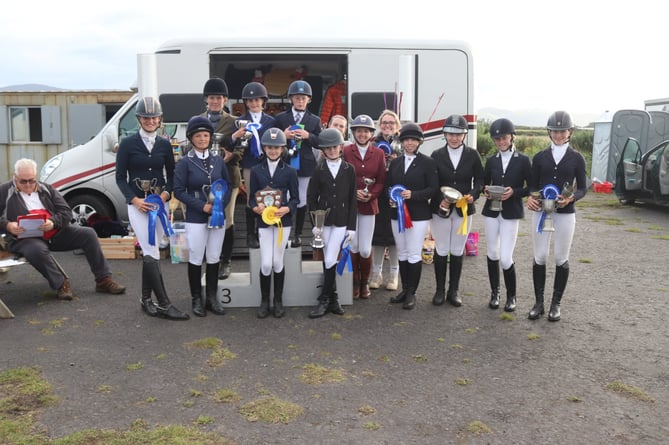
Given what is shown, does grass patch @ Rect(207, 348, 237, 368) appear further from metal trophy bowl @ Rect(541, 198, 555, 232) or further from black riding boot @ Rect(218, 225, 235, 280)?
metal trophy bowl @ Rect(541, 198, 555, 232)

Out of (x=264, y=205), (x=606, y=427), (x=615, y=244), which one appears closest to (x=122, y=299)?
(x=264, y=205)

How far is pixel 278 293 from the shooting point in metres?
5.68

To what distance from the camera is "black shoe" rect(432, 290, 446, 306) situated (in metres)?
6.01

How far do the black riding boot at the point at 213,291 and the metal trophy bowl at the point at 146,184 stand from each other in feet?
2.86

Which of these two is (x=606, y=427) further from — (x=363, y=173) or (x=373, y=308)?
(x=363, y=173)

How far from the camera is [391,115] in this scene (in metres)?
6.32

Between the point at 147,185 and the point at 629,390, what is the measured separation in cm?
414

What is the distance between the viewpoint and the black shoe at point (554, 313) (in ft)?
18.1

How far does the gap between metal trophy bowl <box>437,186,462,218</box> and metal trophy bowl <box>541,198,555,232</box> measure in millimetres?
756

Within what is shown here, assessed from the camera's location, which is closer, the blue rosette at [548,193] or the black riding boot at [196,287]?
the blue rosette at [548,193]

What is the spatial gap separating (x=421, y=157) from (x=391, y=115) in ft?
2.55

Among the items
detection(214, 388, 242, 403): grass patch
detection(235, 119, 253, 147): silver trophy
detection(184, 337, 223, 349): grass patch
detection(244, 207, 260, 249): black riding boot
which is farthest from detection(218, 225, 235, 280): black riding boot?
detection(214, 388, 242, 403): grass patch

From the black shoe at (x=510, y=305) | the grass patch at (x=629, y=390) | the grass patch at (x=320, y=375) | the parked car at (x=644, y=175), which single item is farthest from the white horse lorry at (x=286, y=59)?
the parked car at (x=644, y=175)

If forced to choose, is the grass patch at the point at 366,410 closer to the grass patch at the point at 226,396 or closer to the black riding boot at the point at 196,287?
the grass patch at the point at 226,396
